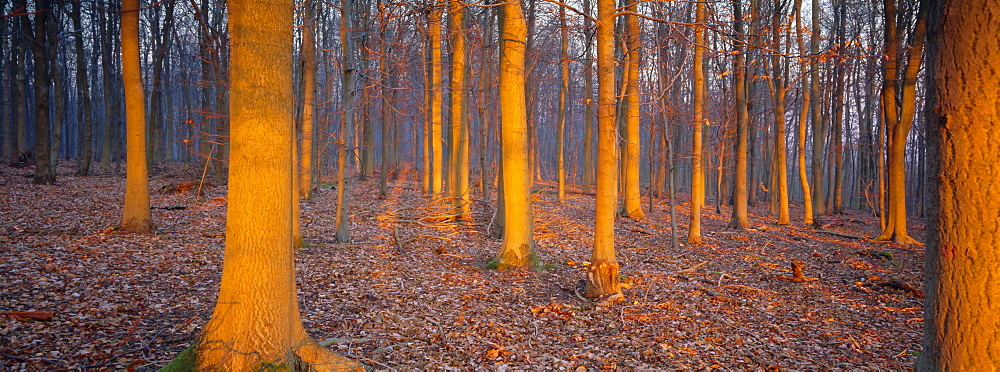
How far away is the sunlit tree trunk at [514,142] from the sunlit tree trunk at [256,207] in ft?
16.8

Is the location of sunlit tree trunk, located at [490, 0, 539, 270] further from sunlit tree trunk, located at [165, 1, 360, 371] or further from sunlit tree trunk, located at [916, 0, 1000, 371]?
sunlit tree trunk, located at [916, 0, 1000, 371]

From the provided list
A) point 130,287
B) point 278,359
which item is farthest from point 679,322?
point 130,287

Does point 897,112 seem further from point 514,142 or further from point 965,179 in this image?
point 965,179

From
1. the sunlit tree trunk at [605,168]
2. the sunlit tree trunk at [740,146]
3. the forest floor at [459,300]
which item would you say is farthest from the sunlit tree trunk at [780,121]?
the sunlit tree trunk at [605,168]

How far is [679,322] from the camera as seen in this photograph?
21.5 feet

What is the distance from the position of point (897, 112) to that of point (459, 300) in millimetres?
13486

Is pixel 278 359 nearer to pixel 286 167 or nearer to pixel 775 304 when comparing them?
pixel 286 167

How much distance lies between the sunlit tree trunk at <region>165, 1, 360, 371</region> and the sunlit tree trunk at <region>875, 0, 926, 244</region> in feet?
45.8

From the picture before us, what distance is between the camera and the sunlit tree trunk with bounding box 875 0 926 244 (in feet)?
41.3

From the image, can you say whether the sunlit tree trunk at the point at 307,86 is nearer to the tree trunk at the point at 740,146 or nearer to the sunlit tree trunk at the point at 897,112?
the tree trunk at the point at 740,146

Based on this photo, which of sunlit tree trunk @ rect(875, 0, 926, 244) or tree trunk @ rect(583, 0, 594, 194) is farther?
tree trunk @ rect(583, 0, 594, 194)

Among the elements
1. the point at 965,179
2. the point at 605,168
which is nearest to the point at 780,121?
the point at 605,168

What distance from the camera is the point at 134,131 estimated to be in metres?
9.42

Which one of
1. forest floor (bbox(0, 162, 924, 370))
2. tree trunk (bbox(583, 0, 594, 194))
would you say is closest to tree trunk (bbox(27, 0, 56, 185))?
forest floor (bbox(0, 162, 924, 370))
